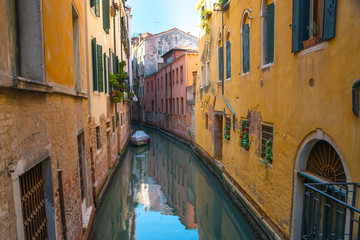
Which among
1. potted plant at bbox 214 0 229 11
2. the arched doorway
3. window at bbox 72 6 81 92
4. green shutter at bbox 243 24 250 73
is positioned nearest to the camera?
the arched doorway

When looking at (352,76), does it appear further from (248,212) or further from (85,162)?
(85,162)

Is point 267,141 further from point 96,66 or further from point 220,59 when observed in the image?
point 220,59

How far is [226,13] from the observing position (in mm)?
9586

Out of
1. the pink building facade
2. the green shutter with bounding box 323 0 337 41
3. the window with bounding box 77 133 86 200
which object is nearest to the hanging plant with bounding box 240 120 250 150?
the green shutter with bounding box 323 0 337 41

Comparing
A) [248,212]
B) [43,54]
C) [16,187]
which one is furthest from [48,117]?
[248,212]

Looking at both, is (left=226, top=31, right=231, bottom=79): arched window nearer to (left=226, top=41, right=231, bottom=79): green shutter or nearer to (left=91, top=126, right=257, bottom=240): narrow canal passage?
(left=226, top=41, right=231, bottom=79): green shutter

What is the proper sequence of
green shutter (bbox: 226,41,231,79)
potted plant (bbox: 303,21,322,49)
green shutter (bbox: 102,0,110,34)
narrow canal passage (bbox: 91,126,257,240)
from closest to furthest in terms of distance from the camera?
1. potted plant (bbox: 303,21,322,49)
2. narrow canal passage (bbox: 91,126,257,240)
3. green shutter (bbox: 226,41,231,79)
4. green shutter (bbox: 102,0,110,34)

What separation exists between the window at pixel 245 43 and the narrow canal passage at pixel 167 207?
425cm

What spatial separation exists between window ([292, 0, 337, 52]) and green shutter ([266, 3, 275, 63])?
121 cm

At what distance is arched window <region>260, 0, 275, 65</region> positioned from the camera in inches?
232

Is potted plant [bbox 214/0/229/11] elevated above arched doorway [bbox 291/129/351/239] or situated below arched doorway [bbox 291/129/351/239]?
above

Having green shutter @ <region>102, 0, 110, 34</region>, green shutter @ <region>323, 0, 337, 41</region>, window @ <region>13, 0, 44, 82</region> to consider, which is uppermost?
green shutter @ <region>102, 0, 110, 34</region>

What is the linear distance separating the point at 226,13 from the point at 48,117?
310 inches

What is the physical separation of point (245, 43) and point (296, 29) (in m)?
3.17
